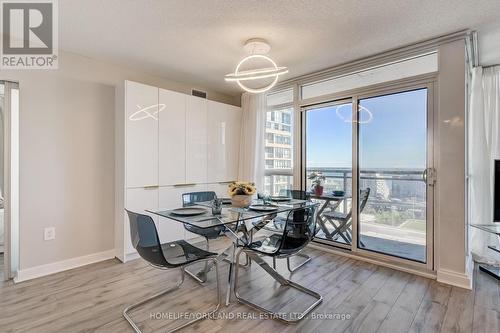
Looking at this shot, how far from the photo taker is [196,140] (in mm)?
3850

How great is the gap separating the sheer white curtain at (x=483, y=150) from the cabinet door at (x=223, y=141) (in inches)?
128

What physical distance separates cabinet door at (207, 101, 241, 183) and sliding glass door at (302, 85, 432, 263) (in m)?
1.24

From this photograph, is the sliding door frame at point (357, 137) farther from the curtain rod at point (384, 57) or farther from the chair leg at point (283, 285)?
the chair leg at point (283, 285)

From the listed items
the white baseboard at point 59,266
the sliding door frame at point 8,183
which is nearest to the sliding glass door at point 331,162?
the white baseboard at point 59,266

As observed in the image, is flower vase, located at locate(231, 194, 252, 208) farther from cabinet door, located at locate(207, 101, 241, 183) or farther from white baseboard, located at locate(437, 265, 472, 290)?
white baseboard, located at locate(437, 265, 472, 290)

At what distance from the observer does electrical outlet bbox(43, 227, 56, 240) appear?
282 cm

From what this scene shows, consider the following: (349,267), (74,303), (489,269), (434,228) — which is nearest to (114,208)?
(74,303)

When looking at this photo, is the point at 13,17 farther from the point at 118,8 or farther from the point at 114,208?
the point at 114,208

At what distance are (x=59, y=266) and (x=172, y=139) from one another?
1969 mm

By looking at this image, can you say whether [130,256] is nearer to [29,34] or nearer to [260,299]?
[260,299]

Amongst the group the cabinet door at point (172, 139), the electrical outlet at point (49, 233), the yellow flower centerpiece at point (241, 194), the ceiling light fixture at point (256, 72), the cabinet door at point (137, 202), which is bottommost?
the electrical outlet at point (49, 233)

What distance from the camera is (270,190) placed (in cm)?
441

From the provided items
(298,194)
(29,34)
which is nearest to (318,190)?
(298,194)

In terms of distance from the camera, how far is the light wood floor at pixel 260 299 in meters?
1.89
